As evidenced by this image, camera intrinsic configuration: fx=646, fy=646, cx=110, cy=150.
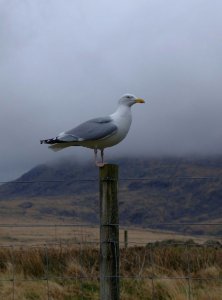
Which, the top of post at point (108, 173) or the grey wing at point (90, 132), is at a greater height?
the grey wing at point (90, 132)

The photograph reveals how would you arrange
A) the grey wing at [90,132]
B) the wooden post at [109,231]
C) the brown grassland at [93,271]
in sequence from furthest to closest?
the brown grassland at [93,271] < the grey wing at [90,132] < the wooden post at [109,231]

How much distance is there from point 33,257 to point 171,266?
2.84 metres

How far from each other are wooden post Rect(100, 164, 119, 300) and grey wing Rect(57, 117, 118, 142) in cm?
44

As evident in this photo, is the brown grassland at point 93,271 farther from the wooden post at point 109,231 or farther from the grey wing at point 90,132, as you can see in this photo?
the grey wing at point 90,132

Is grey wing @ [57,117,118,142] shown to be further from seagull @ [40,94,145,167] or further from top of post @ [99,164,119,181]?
top of post @ [99,164,119,181]

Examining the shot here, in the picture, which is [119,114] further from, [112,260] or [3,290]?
[3,290]

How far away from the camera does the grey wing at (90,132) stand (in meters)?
7.59

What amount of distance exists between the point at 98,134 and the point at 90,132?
0.11 metres

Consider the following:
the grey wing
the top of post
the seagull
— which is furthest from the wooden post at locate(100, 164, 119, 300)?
the grey wing

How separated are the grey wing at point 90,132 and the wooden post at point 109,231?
44 centimetres

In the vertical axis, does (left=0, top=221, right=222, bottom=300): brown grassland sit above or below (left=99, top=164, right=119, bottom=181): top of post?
below

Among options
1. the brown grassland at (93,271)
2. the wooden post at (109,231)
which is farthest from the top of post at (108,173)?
the brown grassland at (93,271)

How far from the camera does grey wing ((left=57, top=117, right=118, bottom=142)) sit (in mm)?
7590

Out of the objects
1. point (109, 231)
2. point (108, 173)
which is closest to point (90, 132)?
point (108, 173)
